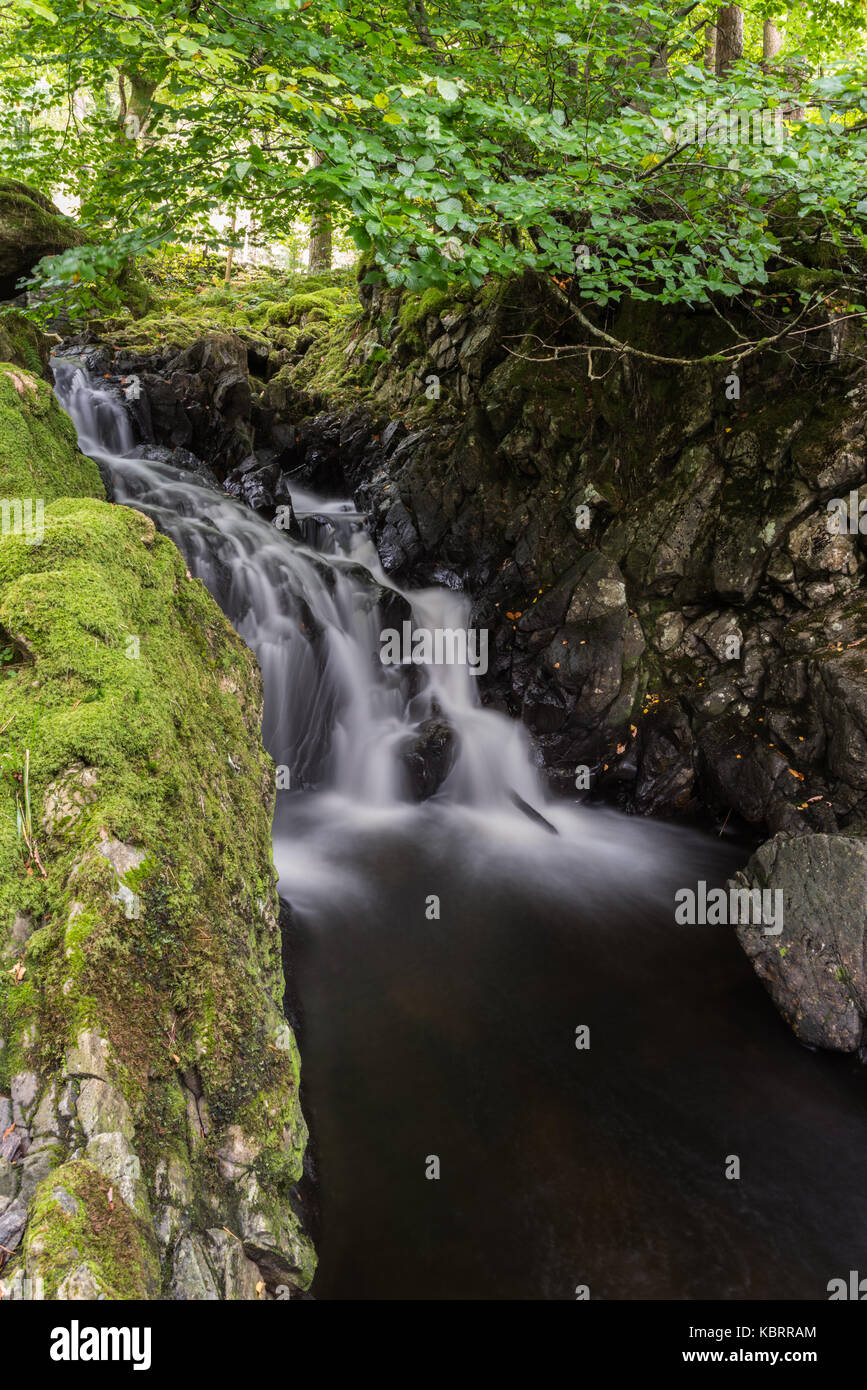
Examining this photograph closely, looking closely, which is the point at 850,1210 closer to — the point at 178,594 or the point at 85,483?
the point at 178,594

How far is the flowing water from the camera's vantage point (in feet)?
12.2

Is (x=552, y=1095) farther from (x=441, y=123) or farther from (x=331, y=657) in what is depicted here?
(x=441, y=123)

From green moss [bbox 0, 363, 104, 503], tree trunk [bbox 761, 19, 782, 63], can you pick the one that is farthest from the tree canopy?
tree trunk [bbox 761, 19, 782, 63]

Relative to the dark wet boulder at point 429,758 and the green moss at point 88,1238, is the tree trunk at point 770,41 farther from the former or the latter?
the green moss at point 88,1238

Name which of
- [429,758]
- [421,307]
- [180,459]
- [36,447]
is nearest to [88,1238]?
[36,447]

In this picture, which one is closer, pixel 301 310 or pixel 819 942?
pixel 819 942

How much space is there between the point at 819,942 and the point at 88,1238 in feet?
17.5

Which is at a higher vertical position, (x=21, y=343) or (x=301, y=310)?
(x=301, y=310)

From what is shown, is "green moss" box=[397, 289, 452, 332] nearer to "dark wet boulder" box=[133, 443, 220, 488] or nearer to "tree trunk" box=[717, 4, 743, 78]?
"dark wet boulder" box=[133, 443, 220, 488]

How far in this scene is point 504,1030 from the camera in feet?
17.0

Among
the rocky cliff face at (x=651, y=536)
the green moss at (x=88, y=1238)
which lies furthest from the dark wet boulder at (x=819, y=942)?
the green moss at (x=88, y=1238)

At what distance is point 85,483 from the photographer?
17.0 ft

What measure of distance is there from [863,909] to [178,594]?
5.35m

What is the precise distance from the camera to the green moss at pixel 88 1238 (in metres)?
1.53
